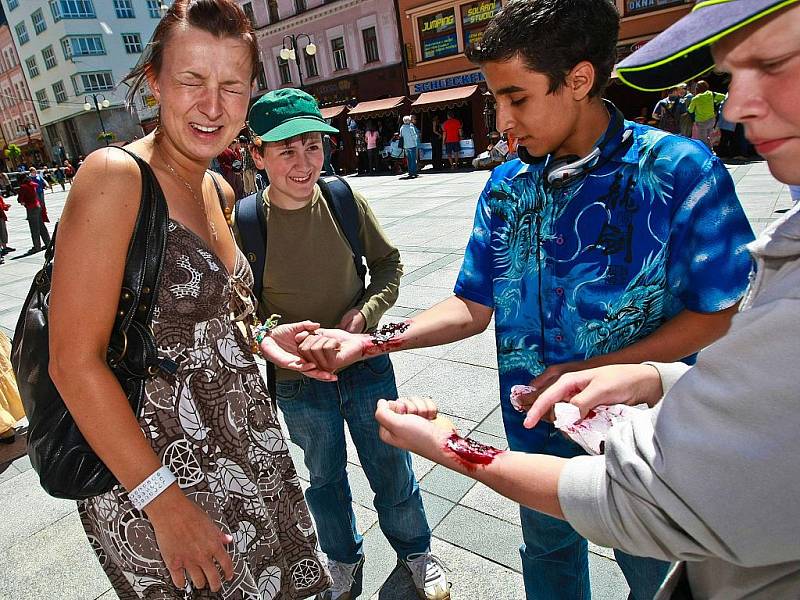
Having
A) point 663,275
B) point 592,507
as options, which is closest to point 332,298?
point 663,275

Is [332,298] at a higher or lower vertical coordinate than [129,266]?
lower

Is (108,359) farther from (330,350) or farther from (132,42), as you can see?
(132,42)

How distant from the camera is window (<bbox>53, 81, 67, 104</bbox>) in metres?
45.1

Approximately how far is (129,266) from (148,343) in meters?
0.19

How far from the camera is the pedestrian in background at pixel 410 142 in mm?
16469

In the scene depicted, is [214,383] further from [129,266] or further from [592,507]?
[592,507]

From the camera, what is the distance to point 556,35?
51.9 inches

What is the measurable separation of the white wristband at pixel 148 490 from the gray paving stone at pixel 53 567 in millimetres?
1696

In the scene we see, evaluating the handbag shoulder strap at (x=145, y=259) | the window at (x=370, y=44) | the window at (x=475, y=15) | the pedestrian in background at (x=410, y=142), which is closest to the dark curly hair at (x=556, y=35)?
the handbag shoulder strap at (x=145, y=259)

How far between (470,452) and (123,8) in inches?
2254

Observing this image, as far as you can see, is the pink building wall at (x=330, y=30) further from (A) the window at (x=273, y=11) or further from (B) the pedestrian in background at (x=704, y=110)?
(B) the pedestrian in background at (x=704, y=110)

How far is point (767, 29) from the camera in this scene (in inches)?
27.4

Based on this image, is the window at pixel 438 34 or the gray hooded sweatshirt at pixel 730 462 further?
the window at pixel 438 34

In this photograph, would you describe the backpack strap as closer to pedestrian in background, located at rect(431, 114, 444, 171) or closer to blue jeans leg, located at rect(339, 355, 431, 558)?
blue jeans leg, located at rect(339, 355, 431, 558)
